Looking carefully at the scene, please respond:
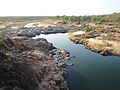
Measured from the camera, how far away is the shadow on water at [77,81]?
121ft

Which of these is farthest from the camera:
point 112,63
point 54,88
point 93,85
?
point 112,63

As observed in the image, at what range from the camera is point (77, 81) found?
4012 centimetres

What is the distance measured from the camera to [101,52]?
62938 millimetres

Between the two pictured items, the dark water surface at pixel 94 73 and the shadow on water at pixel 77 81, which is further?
the dark water surface at pixel 94 73

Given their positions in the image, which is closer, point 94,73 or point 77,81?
point 77,81

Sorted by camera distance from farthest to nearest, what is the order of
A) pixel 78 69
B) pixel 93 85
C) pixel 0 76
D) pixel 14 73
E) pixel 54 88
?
pixel 78 69 < pixel 93 85 < pixel 54 88 < pixel 14 73 < pixel 0 76

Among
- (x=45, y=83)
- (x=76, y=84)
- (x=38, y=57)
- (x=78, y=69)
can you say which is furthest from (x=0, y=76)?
(x=78, y=69)

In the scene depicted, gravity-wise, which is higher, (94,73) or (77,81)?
(94,73)

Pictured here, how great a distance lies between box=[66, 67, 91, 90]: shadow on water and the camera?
121 ft

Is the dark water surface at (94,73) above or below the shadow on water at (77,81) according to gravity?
above

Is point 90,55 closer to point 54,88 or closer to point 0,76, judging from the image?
point 54,88

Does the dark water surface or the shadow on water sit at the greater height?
the dark water surface

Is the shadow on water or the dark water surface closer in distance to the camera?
the shadow on water

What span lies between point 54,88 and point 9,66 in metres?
10.7
